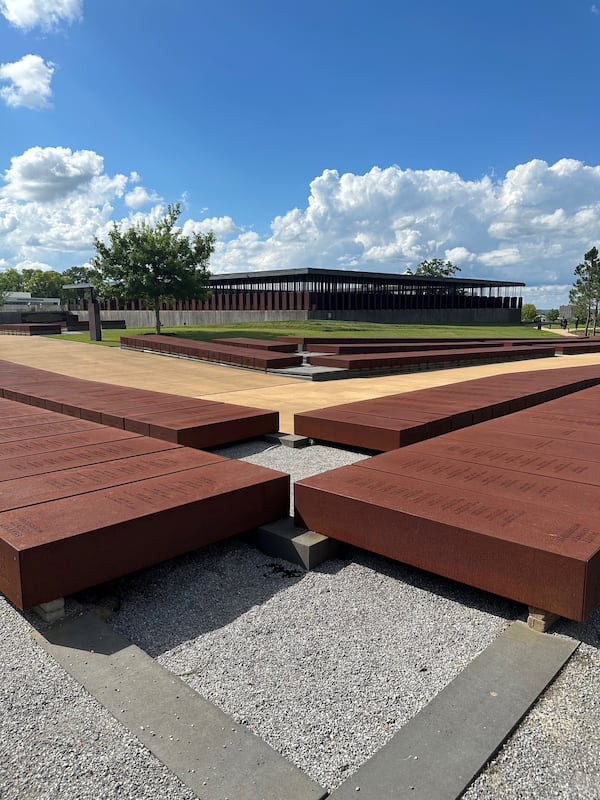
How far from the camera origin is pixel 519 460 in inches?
242

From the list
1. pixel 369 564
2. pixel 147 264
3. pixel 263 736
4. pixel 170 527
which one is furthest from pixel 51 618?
pixel 147 264

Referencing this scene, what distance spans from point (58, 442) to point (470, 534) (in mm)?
5354

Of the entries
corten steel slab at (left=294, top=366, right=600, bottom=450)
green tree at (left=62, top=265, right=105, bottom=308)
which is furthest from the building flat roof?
corten steel slab at (left=294, top=366, right=600, bottom=450)

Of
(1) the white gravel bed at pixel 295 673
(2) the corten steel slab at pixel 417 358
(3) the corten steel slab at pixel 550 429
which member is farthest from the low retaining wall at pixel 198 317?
(1) the white gravel bed at pixel 295 673

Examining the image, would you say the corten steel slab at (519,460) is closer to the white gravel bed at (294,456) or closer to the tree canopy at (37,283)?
the white gravel bed at (294,456)

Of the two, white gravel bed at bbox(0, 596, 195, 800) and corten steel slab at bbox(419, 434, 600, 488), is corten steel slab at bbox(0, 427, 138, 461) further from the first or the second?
corten steel slab at bbox(419, 434, 600, 488)

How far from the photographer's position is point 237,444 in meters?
9.74

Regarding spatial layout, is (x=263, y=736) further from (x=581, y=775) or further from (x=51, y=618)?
(x=51, y=618)

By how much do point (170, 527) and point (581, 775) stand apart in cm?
311

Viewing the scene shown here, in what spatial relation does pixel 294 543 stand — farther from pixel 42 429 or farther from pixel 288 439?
pixel 42 429

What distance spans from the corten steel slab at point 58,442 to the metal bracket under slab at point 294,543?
289 cm

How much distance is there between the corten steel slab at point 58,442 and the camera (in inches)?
261

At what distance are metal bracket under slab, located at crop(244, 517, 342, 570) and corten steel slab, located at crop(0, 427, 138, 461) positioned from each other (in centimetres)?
289

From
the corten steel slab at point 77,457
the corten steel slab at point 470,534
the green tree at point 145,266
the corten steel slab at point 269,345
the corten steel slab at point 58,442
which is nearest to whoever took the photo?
the corten steel slab at point 470,534
